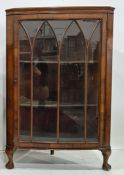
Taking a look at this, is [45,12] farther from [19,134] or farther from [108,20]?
[19,134]

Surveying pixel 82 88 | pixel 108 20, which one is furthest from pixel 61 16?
pixel 82 88

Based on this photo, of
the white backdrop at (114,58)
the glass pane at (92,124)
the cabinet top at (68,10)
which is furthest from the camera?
the white backdrop at (114,58)

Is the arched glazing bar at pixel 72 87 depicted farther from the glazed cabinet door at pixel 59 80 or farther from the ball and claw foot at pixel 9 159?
the ball and claw foot at pixel 9 159

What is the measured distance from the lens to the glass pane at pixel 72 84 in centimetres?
216

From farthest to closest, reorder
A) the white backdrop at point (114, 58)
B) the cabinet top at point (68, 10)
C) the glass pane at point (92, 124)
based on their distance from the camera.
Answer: the white backdrop at point (114, 58), the glass pane at point (92, 124), the cabinet top at point (68, 10)

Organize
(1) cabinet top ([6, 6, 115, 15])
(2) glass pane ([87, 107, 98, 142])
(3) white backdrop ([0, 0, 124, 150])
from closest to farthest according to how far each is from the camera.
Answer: (1) cabinet top ([6, 6, 115, 15]) → (2) glass pane ([87, 107, 98, 142]) → (3) white backdrop ([0, 0, 124, 150])

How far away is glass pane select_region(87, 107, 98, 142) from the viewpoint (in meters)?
2.18

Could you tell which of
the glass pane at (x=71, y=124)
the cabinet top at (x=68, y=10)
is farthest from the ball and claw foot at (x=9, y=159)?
the cabinet top at (x=68, y=10)

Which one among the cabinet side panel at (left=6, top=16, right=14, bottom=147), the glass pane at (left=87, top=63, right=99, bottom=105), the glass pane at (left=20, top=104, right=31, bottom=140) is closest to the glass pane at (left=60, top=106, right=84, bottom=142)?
the glass pane at (left=87, top=63, right=99, bottom=105)

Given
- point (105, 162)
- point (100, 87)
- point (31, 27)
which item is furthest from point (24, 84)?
point (105, 162)

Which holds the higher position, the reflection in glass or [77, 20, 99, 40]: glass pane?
[77, 20, 99, 40]: glass pane

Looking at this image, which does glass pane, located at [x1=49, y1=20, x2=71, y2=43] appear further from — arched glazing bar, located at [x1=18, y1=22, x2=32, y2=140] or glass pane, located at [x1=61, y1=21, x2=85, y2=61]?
arched glazing bar, located at [x1=18, y1=22, x2=32, y2=140]

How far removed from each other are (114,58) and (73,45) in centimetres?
67

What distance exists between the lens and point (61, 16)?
210 centimetres
